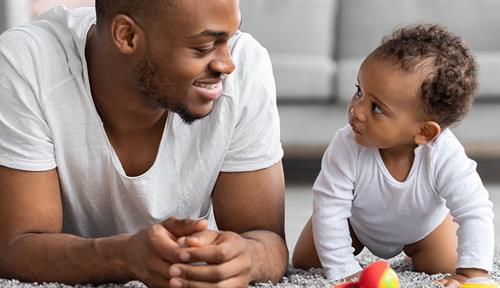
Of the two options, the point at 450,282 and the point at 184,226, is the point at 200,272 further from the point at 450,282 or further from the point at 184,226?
the point at 450,282

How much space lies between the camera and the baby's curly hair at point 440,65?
68.2 inches

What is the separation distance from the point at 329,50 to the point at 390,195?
1607 mm

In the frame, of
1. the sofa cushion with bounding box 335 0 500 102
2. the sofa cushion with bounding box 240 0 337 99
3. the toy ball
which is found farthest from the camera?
the sofa cushion with bounding box 335 0 500 102

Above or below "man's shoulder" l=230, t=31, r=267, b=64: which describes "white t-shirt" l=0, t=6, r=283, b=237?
below

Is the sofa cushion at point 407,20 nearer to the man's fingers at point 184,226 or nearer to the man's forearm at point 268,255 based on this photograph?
the man's forearm at point 268,255

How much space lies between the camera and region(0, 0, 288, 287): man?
5.42 feet

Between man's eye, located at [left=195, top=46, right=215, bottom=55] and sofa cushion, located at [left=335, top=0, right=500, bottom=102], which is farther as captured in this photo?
sofa cushion, located at [left=335, top=0, right=500, bottom=102]

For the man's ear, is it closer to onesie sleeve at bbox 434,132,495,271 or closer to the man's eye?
the man's eye

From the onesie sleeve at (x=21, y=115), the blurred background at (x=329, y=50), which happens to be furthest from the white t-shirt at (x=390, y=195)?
the blurred background at (x=329, y=50)

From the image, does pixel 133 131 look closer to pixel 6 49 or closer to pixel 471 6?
pixel 6 49

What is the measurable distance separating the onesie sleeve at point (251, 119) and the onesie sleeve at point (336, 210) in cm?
10

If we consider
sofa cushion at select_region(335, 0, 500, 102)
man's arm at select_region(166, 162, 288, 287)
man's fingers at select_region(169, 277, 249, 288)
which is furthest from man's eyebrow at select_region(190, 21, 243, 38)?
sofa cushion at select_region(335, 0, 500, 102)

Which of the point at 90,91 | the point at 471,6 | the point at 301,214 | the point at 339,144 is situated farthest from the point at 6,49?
the point at 471,6

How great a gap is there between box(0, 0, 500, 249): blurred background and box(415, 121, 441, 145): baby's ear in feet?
4.22
